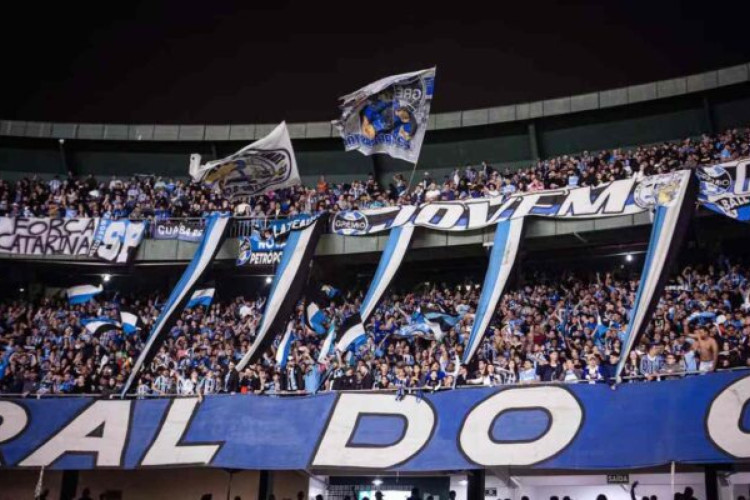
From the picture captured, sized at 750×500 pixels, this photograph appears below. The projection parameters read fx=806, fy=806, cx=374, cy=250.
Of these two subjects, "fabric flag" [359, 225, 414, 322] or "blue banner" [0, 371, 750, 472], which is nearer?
"blue banner" [0, 371, 750, 472]

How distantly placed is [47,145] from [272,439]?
71.8 feet

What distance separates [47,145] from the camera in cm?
3631

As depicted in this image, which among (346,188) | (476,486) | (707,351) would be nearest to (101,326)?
(346,188)

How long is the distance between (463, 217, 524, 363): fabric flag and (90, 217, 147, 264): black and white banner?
1382cm

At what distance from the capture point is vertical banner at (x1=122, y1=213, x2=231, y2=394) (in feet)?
82.1

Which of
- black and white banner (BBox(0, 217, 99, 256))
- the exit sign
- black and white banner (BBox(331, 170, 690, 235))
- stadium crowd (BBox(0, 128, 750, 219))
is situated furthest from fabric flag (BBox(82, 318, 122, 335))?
the exit sign

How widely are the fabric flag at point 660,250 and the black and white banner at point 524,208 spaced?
0.59 feet

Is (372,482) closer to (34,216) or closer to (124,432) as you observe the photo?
(124,432)

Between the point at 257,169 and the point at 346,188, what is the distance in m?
5.43

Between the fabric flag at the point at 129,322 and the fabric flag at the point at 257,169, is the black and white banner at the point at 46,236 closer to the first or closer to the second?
the fabric flag at the point at 129,322

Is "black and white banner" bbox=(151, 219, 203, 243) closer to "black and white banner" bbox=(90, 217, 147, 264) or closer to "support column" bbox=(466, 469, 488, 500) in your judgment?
"black and white banner" bbox=(90, 217, 147, 264)

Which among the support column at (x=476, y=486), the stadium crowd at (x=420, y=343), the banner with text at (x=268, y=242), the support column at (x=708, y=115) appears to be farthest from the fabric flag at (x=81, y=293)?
the support column at (x=708, y=115)

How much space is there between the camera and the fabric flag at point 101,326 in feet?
93.4

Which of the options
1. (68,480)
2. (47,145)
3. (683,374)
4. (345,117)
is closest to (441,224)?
(345,117)
